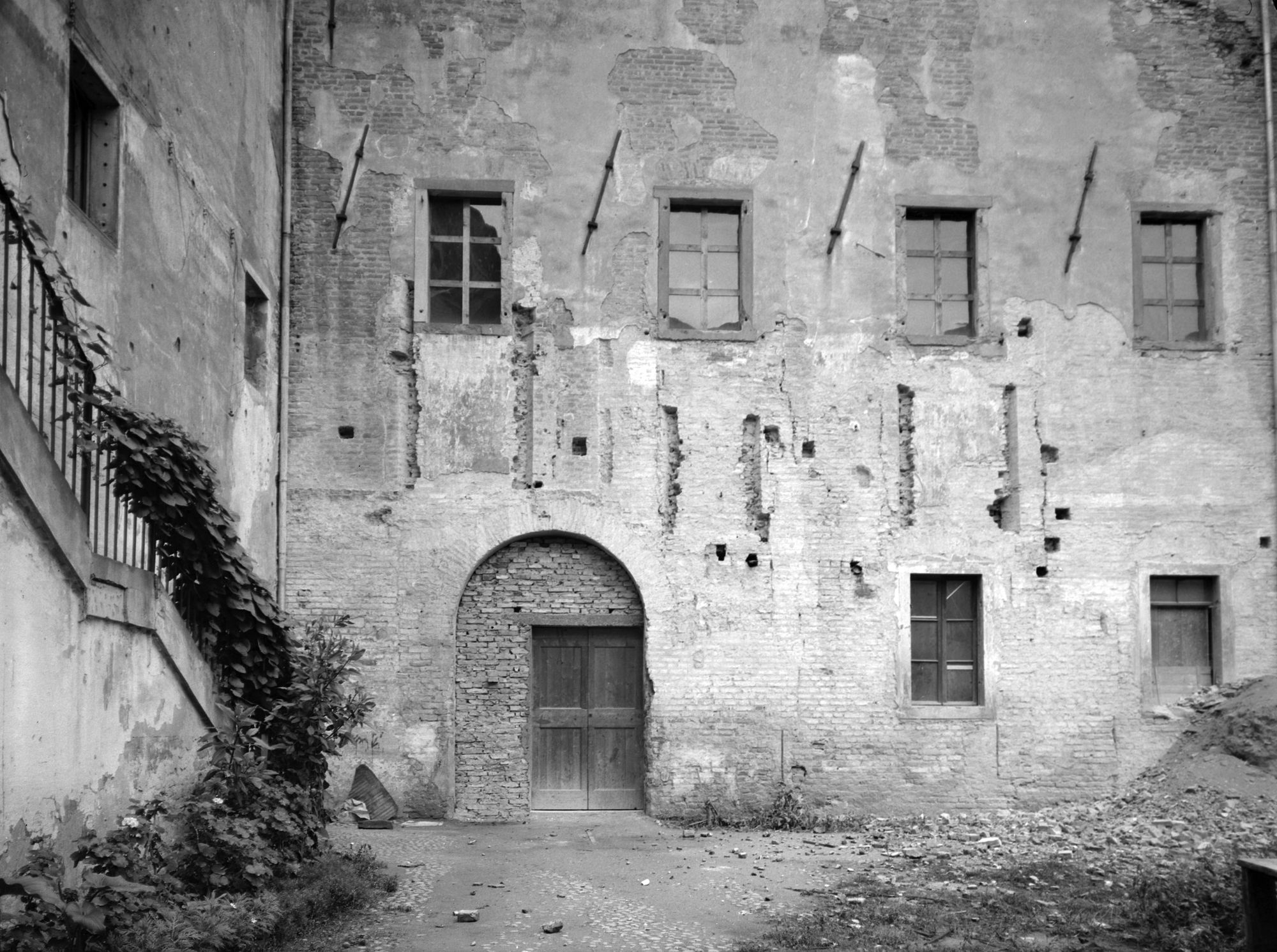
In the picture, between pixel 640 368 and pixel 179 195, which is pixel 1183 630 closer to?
pixel 640 368

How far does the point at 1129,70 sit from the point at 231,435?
1042 centimetres

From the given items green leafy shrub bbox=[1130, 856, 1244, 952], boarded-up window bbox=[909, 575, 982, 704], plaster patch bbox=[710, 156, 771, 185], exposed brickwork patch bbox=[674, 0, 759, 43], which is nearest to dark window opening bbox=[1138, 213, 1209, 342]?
boarded-up window bbox=[909, 575, 982, 704]

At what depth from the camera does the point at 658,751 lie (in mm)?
11930

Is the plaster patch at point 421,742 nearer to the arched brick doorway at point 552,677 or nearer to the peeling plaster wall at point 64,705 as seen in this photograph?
the arched brick doorway at point 552,677

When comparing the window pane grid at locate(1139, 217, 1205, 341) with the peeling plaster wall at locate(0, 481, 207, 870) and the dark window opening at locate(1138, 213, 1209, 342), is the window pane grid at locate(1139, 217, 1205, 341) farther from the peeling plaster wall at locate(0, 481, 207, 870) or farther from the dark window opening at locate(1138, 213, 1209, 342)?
the peeling plaster wall at locate(0, 481, 207, 870)

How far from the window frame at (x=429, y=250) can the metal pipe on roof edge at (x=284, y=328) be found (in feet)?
4.25

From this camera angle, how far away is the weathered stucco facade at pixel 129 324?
18.2 ft

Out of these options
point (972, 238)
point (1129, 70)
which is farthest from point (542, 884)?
point (1129, 70)

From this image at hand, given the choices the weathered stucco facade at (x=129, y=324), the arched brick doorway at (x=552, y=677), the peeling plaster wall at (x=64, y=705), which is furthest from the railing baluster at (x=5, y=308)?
the arched brick doorway at (x=552, y=677)

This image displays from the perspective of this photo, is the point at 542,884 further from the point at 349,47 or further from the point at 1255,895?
the point at 349,47

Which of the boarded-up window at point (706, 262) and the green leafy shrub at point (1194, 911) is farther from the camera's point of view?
the boarded-up window at point (706, 262)

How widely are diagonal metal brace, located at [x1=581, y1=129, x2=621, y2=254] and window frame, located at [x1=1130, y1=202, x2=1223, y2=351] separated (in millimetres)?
5820

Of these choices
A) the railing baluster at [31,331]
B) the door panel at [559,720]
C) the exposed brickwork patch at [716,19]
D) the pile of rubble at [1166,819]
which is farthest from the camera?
the exposed brickwork patch at [716,19]

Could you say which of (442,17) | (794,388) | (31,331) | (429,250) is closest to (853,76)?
(794,388)
